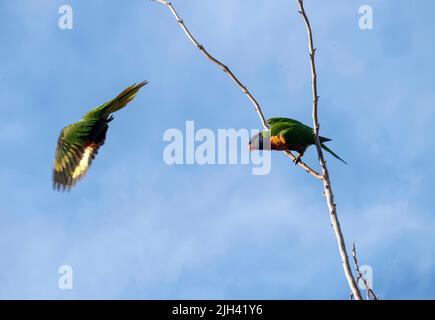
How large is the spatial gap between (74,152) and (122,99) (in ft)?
3.56

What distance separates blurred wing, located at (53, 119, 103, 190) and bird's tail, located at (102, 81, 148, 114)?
0.30m

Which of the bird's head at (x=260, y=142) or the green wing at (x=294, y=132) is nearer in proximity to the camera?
the green wing at (x=294, y=132)

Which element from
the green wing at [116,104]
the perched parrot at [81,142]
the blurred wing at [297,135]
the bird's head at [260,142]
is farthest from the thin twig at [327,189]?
the perched parrot at [81,142]

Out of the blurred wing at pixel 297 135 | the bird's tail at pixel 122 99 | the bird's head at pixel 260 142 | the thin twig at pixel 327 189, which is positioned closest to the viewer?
the thin twig at pixel 327 189

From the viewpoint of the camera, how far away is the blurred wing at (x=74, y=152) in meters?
8.11

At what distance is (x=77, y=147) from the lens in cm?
836

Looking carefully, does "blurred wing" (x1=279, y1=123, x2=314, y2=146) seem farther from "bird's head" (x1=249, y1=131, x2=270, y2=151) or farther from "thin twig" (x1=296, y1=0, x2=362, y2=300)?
"thin twig" (x1=296, y1=0, x2=362, y2=300)

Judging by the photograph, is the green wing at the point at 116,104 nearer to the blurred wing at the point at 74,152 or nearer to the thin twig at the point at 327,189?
the blurred wing at the point at 74,152
